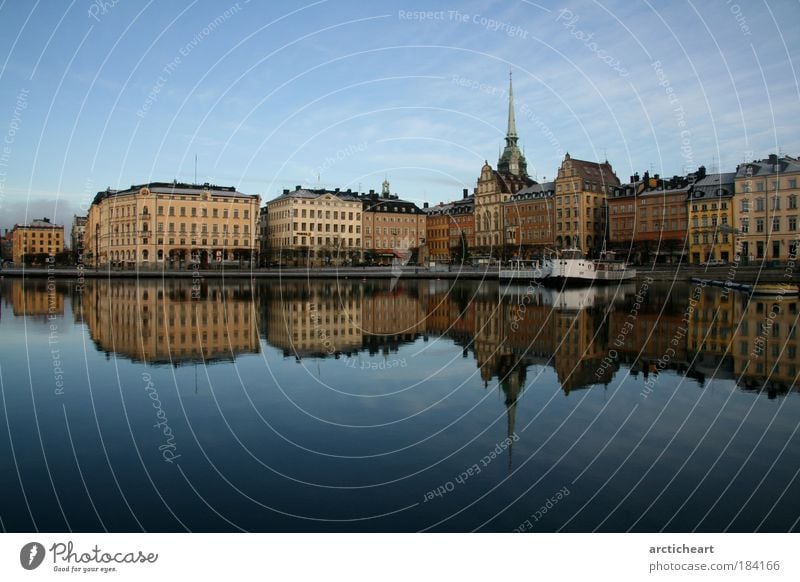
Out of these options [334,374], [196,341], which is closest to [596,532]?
[334,374]

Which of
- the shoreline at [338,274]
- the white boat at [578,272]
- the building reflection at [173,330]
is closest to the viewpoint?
the building reflection at [173,330]

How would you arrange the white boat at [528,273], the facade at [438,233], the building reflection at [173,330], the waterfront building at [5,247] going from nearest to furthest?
the building reflection at [173,330] < the white boat at [528,273] < the facade at [438,233] < the waterfront building at [5,247]

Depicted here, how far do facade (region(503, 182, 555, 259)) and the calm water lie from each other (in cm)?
7456

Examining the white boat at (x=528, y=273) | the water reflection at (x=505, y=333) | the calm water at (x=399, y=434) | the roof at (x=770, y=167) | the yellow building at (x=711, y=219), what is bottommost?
the calm water at (x=399, y=434)

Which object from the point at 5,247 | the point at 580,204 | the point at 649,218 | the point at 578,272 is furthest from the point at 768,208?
the point at 5,247

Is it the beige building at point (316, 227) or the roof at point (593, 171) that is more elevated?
the roof at point (593, 171)

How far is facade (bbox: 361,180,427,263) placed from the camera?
105 m

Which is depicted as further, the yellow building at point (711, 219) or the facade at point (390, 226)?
the facade at point (390, 226)

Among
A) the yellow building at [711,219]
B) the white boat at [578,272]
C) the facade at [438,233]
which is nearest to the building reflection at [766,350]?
the white boat at [578,272]

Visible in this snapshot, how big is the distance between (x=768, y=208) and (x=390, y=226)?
189 ft

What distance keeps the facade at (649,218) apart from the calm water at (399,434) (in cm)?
6200

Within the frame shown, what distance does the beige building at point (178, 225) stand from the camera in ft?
283

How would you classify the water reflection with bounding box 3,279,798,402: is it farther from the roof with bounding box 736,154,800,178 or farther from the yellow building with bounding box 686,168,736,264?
the yellow building with bounding box 686,168,736,264

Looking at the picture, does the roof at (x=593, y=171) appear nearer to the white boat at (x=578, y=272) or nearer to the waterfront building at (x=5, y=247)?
the white boat at (x=578, y=272)
